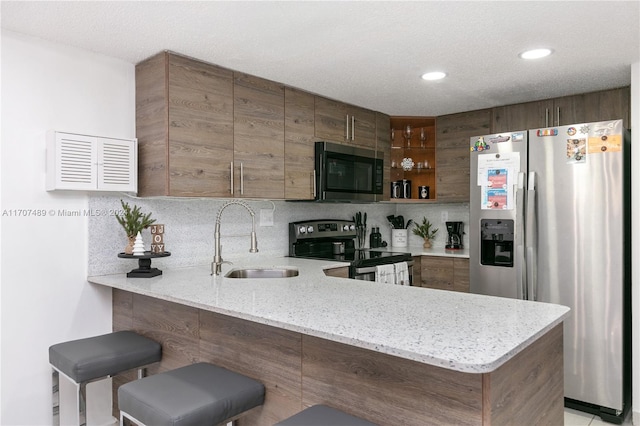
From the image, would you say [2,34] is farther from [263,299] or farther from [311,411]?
[311,411]

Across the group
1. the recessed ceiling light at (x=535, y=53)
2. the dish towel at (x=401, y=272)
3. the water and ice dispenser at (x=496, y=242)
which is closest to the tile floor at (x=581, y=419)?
the water and ice dispenser at (x=496, y=242)

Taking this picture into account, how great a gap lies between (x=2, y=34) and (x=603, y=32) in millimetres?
2944

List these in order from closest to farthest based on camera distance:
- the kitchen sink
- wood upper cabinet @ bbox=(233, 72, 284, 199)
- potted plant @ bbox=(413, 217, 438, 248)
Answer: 1. wood upper cabinet @ bbox=(233, 72, 284, 199)
2. the kitchen sink
3. potted plant @ bbox=(413, 217, 438, 248)

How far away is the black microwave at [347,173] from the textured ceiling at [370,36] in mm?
540

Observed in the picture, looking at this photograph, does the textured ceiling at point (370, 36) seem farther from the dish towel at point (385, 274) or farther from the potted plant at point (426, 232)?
the potted plant at point (426, 232)

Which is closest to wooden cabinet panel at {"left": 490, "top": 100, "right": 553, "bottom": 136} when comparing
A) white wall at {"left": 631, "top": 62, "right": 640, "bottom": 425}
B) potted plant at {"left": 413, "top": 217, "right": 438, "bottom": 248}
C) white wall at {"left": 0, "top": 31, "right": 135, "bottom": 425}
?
white wall at {"left": 631, "top": 62, "right": 640, "bottom": 425}

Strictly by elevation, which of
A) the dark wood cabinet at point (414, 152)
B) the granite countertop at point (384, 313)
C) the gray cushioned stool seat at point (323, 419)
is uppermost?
the dark wood cabinet at point (414, 152)

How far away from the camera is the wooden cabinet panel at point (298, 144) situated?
10.2ft

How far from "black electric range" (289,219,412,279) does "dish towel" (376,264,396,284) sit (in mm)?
43

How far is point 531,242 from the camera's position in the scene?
2.83m

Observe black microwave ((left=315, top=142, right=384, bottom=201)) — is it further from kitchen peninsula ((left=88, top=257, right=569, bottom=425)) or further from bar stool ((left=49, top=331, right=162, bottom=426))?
bar stool ((left=49, top=331, right=162, bottom=426))

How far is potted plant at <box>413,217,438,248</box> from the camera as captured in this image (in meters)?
4.37

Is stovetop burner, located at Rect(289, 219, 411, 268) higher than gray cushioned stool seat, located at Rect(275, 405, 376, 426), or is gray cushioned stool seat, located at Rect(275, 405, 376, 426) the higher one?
stovetop burner, located at Rect(289, 219, 411, 268)

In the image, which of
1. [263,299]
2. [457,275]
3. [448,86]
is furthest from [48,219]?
[457,275]
